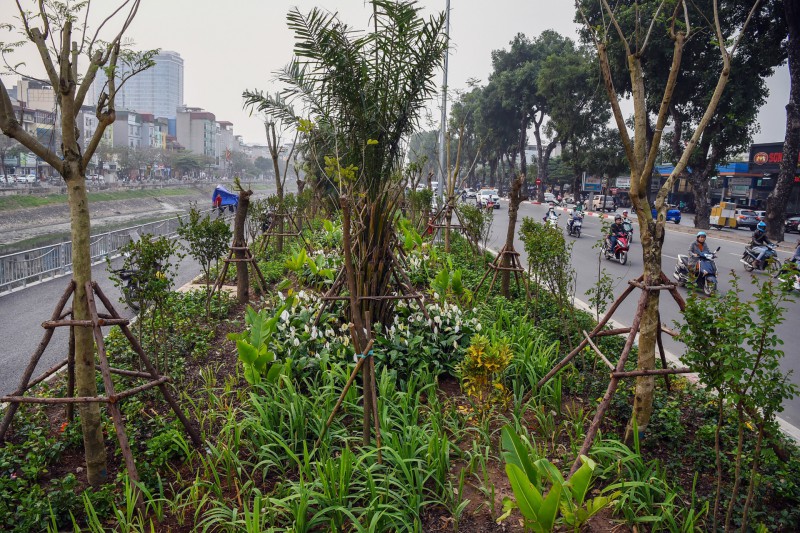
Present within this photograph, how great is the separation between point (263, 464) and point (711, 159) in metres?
22.6

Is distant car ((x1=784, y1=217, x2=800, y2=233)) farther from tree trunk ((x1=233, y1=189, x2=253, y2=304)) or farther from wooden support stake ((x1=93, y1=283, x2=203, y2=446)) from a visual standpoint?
wooden support stake ((x1=93, y1=283, x2=203, y2=446))

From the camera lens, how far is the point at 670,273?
13305 mm

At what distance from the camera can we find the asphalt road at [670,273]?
7020 mm

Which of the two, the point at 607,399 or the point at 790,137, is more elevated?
the point at 790,137

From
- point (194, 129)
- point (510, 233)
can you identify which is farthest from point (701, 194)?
point (194, 129)

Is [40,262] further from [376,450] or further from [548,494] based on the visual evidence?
[548,494]

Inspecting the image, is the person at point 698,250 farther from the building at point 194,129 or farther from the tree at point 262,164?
the tree at point 262,164

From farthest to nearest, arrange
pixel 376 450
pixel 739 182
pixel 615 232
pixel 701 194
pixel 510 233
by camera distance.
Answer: pixel 739 182 → pixel 701 194 → pixel 615 232 → pixel 510 233 → pixel 376 450

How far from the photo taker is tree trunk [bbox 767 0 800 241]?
58.8ft

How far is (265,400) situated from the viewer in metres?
4.31

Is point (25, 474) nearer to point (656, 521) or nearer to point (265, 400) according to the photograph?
point (265, 400)

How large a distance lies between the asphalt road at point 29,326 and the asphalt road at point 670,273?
22.0 feet

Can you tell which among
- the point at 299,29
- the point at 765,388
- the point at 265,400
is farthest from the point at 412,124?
the point at 765,388

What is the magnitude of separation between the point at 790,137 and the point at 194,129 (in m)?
89.8
